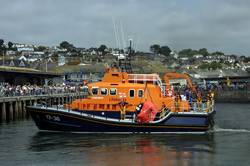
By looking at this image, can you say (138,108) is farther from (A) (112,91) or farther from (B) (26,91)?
(B) (26,91)

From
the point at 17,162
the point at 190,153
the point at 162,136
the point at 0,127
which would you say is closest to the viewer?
the point at 17,162

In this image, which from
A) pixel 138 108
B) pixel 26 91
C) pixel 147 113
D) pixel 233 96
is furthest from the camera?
pixel 233 96

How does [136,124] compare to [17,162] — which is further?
[136,124]

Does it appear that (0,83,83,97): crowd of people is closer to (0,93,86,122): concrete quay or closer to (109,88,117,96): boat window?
(0,93,86,122): concrete quay

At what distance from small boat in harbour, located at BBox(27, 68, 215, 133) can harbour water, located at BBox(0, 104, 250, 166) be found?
67cm

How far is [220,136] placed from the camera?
109 feet

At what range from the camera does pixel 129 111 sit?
34.2 meters

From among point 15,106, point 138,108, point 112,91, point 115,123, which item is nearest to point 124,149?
point 115,123

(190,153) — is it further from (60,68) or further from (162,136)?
(60,68)

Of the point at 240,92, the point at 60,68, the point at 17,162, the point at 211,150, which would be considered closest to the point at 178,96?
the point at 211,150

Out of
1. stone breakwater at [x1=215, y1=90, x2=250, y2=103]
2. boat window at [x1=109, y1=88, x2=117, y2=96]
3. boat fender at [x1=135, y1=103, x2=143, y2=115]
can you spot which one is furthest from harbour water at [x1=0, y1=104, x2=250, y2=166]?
stone breakwater at [x1=215, y1=90, x2=250, y2=103]

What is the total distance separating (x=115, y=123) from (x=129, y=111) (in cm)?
117

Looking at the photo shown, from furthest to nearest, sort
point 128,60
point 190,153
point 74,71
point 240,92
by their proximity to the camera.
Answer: point 74,71 < point 240,92 < point 128,60 < point 190,153

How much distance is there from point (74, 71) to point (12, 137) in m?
90.5
